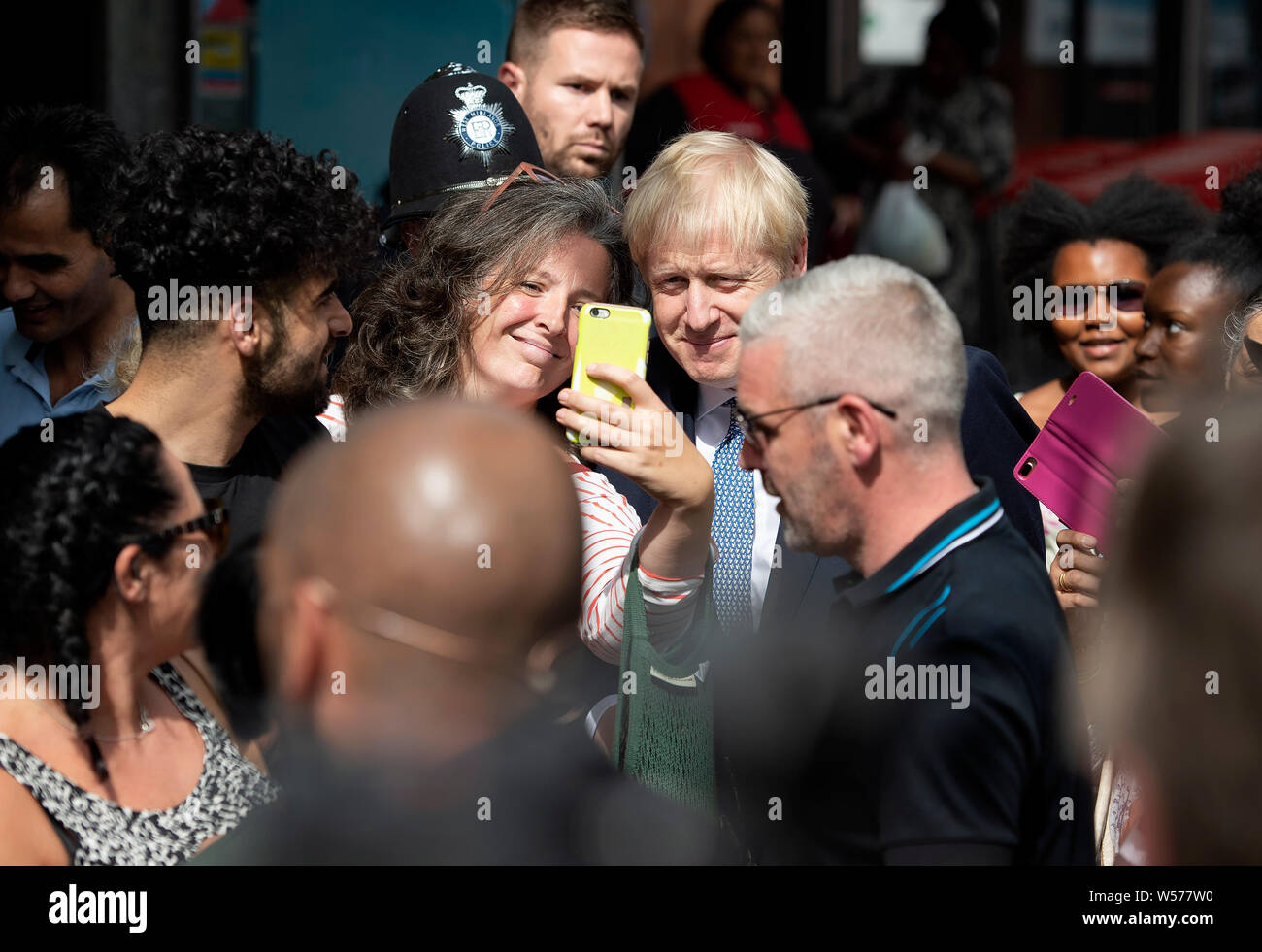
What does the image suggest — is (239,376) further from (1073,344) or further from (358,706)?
(1073,344)

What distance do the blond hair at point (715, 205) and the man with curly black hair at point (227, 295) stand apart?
65 centimetres

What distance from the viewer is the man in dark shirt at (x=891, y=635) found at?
1839 millimetres

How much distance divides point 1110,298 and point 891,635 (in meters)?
2.66

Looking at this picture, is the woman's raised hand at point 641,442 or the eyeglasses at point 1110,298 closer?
the woman's raised hand at point 641,442

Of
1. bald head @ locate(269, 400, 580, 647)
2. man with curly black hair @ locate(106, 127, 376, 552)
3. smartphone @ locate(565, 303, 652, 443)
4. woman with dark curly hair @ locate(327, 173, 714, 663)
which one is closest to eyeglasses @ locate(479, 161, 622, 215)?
woman with dark curly hair @ locate(327, 173, 714, 663)

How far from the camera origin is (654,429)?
2480 millimetres

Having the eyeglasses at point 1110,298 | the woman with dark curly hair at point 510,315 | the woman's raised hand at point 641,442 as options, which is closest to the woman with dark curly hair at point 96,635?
the woman's raised hand at point 641,442

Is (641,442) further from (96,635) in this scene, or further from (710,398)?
(96,635)

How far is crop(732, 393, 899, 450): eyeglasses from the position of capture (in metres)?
2.05

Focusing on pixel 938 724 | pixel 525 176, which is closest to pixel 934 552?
pixel 938 724

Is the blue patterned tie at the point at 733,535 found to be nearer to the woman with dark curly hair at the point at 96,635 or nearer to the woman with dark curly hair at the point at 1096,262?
the woman with dark curly hair at the point at 96,635

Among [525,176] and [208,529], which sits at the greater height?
[525,176]

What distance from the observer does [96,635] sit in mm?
2172

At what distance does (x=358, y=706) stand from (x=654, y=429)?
1104 mm
